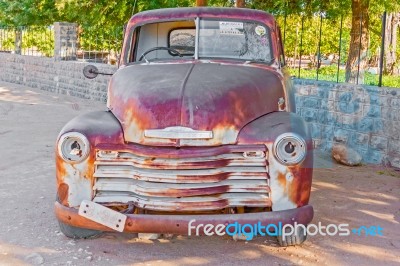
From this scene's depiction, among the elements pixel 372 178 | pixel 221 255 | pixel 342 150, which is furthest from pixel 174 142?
pixel 342 150

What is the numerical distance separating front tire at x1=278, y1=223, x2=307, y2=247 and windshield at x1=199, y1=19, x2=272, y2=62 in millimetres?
1757

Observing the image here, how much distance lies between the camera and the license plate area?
382cm

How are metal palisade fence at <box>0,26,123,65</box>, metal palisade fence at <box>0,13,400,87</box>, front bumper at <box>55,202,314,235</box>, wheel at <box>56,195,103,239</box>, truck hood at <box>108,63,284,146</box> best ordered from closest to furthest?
front bumper at <box>55,202,314,235</box>
truck hood at <box>108,63,284,146</box>
wheel at <box>56,195,103,239</box>
metal palisade fence at <box>0,13,400,87</box>
metal palisade fence at <box>0,26,123,65</box>

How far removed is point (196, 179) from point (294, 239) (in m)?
1.04

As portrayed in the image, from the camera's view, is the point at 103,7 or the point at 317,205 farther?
the point at 103,7

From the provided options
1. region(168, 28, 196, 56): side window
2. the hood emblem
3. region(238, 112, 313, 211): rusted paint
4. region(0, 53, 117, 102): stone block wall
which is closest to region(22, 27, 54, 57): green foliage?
region(0, 53, 117, 102): stone block wall

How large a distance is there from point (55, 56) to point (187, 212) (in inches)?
576

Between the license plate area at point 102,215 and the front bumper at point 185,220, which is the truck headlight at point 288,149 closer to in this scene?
the front bumper at point 185,220

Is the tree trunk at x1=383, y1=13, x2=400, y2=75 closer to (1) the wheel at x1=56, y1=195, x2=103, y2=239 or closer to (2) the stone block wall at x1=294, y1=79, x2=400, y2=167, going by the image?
(2) the stone block wall at x1=294, y1=79, x2=400, y2=167

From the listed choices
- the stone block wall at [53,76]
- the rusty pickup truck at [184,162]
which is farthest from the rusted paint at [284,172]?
the stone block wall at [53,76]

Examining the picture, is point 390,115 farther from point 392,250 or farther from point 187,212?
point 187,212

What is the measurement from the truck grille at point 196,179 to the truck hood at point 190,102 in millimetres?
123

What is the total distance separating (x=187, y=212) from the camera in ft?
12.9

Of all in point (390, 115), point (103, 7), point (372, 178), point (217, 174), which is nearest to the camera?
point (217, 174)
